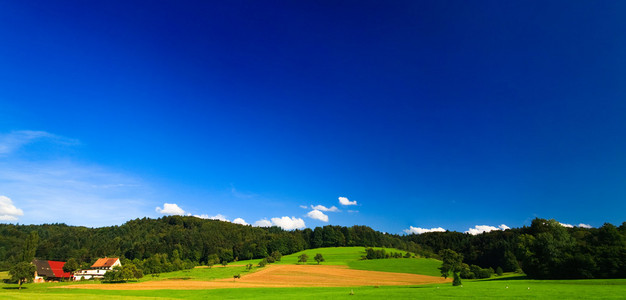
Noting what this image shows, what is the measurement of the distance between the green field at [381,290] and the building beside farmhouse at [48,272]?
18.1 metres

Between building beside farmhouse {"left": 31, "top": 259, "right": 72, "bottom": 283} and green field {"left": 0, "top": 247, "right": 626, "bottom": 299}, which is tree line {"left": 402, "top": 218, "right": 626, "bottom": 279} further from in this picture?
building beside farmhouse {"left": 31, "top": 259, "right": 72, "bottom": 283}

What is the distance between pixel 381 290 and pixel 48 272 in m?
120

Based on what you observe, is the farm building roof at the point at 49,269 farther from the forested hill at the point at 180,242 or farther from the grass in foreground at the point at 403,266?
the grass in foreground at the point at 403,266

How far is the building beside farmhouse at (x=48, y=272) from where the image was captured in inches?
3912

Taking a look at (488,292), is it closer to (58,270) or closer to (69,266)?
(69,266)

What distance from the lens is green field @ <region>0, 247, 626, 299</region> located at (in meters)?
28.8

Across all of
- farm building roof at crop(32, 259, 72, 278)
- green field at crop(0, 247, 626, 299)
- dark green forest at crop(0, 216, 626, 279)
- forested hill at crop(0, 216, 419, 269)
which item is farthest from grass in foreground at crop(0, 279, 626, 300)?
forested hill at crop(0, 216, 419, 269)

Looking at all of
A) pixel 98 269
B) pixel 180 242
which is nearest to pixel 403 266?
pixel 98 269

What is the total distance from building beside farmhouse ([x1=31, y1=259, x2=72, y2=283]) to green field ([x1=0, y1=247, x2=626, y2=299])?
59.4ft

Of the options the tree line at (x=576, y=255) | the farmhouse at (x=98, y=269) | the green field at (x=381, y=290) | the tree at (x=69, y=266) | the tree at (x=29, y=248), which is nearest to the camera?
the green field at (x=381, y=290)

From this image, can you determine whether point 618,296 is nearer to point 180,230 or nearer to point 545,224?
point 545,224

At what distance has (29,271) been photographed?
254 feet

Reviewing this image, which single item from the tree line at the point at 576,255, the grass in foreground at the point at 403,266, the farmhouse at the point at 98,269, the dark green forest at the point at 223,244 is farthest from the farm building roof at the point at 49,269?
the tree line at the point at 576,255

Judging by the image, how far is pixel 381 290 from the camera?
143 feet
